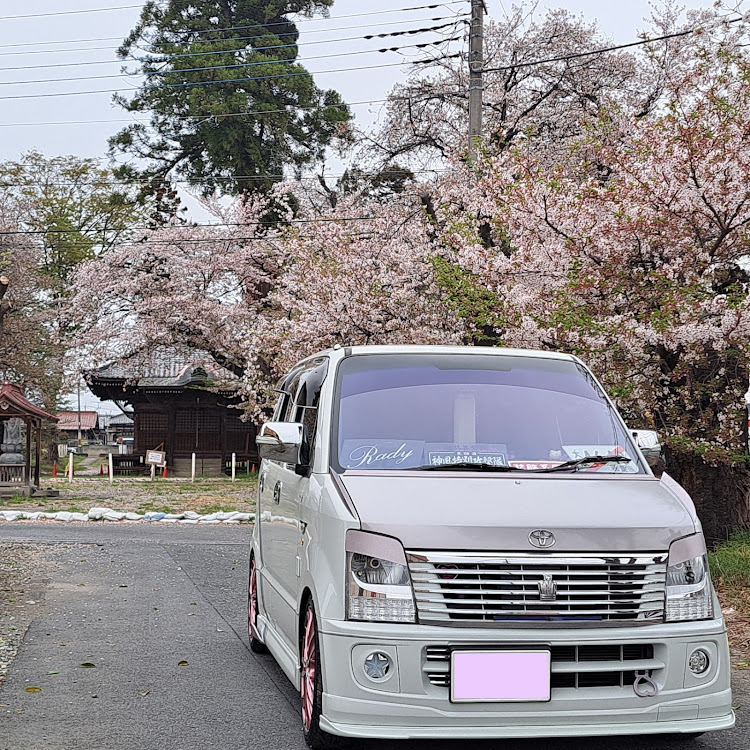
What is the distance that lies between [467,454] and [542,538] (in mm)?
887

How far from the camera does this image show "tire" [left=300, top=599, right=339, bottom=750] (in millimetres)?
4652

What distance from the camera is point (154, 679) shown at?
649 centimetres

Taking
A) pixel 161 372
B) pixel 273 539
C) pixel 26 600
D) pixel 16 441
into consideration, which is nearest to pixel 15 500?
pixel 16 441

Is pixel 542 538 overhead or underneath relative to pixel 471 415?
underneath

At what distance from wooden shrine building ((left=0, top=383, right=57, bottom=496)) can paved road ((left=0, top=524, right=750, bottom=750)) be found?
14.5 m

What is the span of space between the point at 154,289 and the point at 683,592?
3271cm

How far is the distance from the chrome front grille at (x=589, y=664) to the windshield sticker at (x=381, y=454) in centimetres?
109

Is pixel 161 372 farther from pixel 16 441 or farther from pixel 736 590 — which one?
pixel 736 590

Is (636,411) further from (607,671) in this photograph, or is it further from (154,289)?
(154,289)

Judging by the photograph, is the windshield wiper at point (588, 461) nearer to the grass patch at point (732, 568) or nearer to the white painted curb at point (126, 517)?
the grass patch at point (732, 568)

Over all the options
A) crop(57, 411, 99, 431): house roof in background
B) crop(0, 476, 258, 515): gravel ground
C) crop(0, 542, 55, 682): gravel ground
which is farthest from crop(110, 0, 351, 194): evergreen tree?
crop(57, 411, 99, 431): house roof in background

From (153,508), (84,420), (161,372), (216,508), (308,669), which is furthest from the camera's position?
(84,420)

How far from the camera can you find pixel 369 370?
5656 mm

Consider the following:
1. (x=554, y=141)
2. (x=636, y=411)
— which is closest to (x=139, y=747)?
(x=636, y=411)
